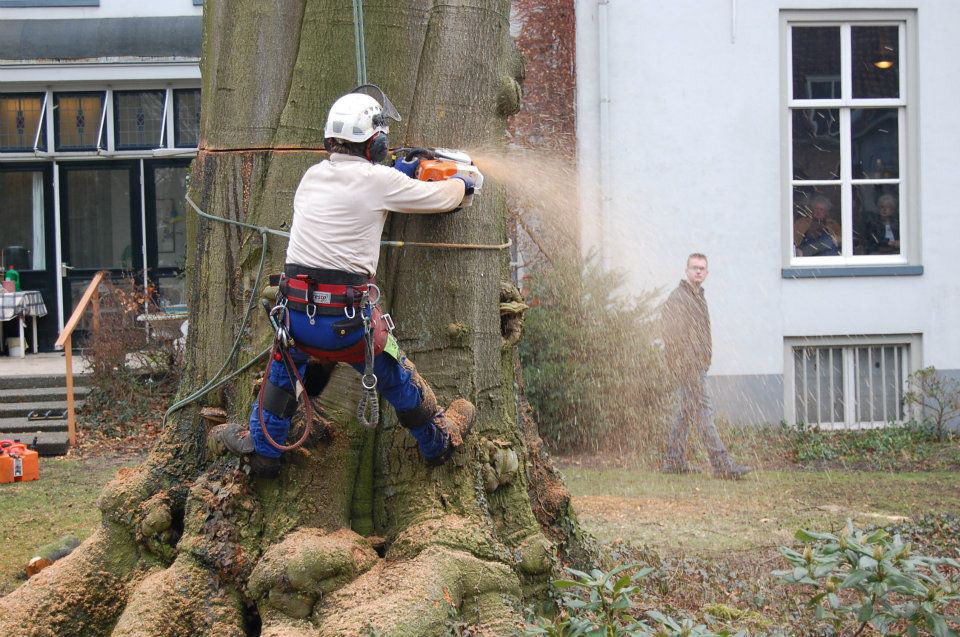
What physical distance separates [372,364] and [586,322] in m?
6.78

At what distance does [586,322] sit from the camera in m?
11.1

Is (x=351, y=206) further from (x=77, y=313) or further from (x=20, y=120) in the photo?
(x=20, y=120)

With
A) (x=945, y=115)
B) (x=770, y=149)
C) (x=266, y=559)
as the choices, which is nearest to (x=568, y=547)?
(x=266, y=559)

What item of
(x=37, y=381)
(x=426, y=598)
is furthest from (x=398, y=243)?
(x=37, y=381)

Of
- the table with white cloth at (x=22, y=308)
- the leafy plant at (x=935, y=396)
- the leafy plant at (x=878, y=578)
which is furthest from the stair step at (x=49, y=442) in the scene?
the leafy plant at (x=878, y=578)

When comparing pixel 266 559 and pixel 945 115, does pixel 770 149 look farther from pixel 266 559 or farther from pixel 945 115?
pixel 266 559

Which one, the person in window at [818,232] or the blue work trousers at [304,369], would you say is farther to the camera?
the person in window at [818,232]

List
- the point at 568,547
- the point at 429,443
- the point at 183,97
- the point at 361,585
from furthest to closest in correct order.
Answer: the point at 183,97 → the point at 568,547 → the point at 429,443 → the point at 361,585

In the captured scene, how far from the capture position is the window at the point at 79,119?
16219 millimetres

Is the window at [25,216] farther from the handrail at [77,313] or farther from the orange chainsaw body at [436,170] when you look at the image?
the orange chainsaw body at [436,170]

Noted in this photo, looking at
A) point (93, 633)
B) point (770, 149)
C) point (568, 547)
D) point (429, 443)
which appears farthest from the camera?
point (770, 149)

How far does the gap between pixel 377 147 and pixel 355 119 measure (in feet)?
0.47

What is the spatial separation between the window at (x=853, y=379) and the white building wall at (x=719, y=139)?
333 mm

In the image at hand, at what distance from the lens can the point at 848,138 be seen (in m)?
12.8
